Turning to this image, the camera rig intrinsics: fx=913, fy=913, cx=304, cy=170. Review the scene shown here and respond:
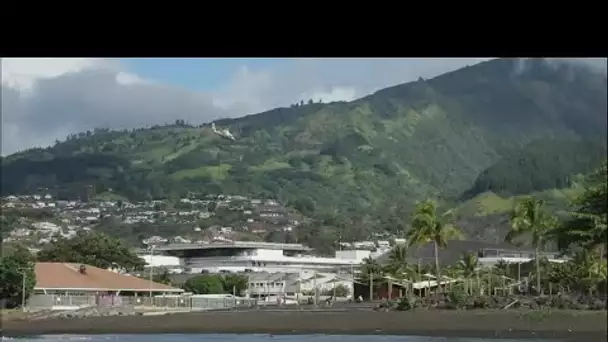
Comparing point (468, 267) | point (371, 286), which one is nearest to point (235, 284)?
point (371, 286)

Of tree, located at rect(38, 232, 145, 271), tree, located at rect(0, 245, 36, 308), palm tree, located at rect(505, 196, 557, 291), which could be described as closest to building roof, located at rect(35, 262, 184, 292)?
tree, located at rect(0, 245, 36, 308)

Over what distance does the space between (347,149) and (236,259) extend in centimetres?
3607

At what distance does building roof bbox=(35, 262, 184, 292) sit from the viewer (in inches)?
1141

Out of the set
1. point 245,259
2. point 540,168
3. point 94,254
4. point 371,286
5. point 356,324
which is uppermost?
point 540,168

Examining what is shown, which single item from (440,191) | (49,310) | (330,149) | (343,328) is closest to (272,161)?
(330,149)

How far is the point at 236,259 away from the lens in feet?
153

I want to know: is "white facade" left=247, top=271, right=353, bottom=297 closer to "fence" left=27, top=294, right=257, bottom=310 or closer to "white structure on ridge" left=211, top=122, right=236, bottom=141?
"fence" left=27, top=294, right=257, bottom=310

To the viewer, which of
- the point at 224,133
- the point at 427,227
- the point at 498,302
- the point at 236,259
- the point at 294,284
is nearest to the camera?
the point at 498,302

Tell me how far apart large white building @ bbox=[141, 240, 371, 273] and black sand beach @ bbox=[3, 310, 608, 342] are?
59.9 feet

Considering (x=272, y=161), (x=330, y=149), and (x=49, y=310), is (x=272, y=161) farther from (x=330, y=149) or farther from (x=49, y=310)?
(x=49, y=310)

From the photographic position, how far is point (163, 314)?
84.6 ft

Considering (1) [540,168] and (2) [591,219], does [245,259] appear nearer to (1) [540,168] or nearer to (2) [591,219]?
(1) [540,168]
